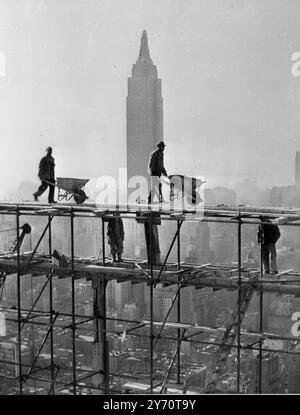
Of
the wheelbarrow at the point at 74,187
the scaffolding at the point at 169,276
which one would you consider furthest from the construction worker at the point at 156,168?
the wheelbarrow at the point at 74,187

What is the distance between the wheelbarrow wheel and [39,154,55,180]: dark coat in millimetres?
1067

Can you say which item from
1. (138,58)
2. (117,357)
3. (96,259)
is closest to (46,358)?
(117,357)

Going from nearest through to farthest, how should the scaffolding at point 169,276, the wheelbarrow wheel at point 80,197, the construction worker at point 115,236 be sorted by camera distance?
the scaffolding at point 169,276
the construction worker at point 115,236
the wheelbarrow wheel at point 80,197

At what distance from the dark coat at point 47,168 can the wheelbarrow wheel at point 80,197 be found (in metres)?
1.07

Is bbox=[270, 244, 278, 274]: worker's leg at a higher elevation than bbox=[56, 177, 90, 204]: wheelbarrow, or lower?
lower

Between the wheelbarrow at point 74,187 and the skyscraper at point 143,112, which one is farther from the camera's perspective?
the skyscraper at point 143,112

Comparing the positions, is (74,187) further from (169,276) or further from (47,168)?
(169,276)

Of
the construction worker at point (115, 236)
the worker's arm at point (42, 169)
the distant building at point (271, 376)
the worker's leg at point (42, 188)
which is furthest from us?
the distant building at point (271, 376)

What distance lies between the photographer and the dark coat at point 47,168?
52.2 ft

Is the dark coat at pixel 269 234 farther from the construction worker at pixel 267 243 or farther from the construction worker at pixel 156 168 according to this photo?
the construction worker at pixel 156 168

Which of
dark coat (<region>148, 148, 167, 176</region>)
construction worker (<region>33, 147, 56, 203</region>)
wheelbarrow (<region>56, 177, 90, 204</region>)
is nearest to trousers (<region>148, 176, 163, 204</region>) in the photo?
dark coat (<region>148, 148, 167, 176</region>)

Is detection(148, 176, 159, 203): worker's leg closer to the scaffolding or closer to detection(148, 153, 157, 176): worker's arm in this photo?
detection(148, 153, 157, 176): worker's arm

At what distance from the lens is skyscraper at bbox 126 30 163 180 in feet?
84.3

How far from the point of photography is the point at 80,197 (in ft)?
49.8
